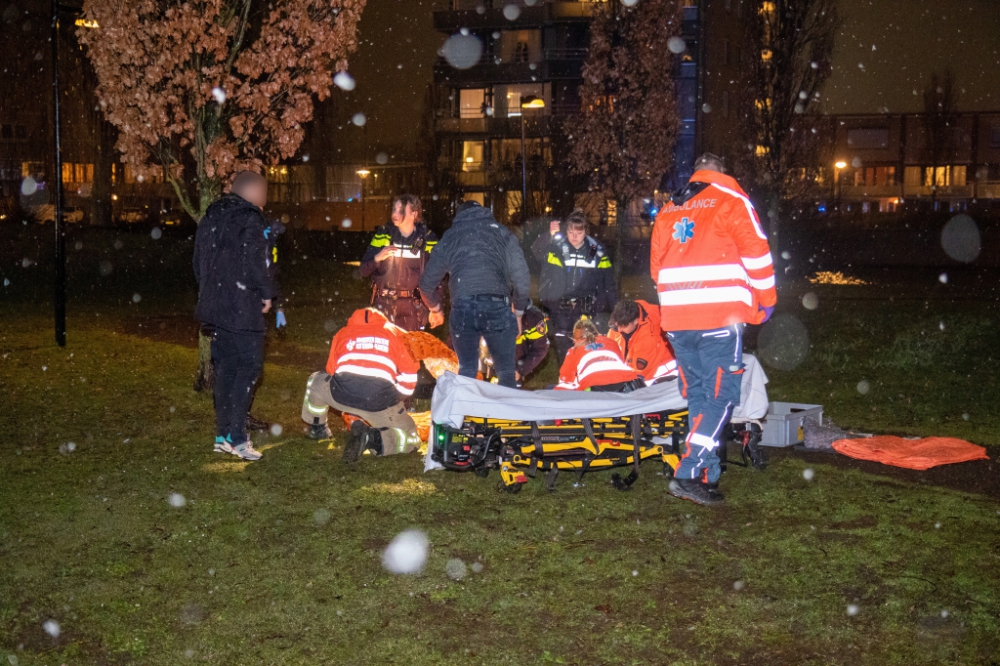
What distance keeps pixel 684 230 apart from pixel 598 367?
4.90 ft

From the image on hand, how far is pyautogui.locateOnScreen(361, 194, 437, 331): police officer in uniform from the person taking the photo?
8531 millimetres

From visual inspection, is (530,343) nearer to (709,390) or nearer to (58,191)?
(709,390)

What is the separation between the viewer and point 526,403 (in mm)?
6352

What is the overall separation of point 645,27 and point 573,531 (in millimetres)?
23808

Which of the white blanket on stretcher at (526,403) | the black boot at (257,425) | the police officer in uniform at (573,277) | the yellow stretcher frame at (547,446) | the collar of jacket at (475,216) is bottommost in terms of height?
the black boot at (257,425)

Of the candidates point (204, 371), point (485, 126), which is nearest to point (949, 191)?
point (485, 126)

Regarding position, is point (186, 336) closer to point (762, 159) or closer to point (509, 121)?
point (762, 159)

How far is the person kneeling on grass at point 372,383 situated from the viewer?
6.96 metres

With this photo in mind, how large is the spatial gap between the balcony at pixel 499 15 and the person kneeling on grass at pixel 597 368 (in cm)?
4446

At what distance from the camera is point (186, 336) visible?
14820 millimetres

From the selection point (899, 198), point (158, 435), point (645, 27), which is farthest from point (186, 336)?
point (899, 198)

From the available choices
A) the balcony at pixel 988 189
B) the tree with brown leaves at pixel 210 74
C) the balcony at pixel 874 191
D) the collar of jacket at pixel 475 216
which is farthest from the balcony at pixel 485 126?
the collar of jacket at pixel 475 216

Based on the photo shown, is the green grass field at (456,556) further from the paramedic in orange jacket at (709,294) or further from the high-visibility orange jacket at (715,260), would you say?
the high-visibility orange jacket at (715,260)

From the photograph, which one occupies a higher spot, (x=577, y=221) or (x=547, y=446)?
(x=577, y=221)
